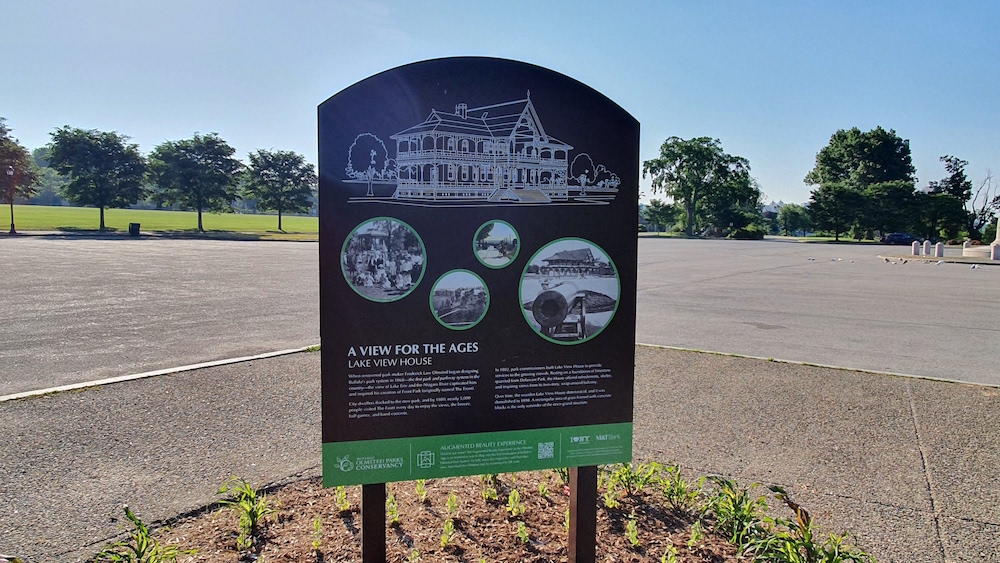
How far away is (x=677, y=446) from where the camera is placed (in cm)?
435

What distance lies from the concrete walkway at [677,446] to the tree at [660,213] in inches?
3485

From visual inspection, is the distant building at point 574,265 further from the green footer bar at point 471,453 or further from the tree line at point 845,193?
the tree line at point 845,193

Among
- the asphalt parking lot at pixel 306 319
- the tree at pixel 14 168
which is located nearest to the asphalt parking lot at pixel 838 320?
the asphalt parking lot at pixel 306 319

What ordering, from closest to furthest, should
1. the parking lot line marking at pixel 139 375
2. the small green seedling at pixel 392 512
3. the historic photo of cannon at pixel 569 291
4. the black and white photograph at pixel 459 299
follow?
the black and white photograph at pixel 459 299 → the historic photo of cannon at pixel 569 291 → the small green seedling at pixel 392 512 → the parking lot line marking at pixel 139 375

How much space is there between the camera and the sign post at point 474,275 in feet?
7.86

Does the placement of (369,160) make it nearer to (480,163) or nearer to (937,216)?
(480,163)

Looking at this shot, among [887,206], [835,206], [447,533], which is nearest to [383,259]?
[447,533]

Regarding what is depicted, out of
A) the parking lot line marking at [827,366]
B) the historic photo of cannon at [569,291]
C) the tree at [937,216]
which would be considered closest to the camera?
the historic photo of cannon at [569,291]

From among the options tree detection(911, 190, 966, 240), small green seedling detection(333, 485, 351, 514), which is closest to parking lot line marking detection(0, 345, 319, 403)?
small green seedling detection(333, 485, 351, 514)

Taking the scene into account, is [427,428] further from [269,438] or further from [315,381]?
[315,381]

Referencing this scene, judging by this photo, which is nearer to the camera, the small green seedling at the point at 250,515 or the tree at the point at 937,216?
the small green seedling at the point at 250,515

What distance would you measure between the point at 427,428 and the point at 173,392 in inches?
159

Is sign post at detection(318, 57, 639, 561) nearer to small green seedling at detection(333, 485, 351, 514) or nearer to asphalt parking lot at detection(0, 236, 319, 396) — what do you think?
small green seedling at detection(333, 485, 351, 514)

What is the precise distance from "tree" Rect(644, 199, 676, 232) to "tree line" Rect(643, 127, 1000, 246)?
4.54ft
